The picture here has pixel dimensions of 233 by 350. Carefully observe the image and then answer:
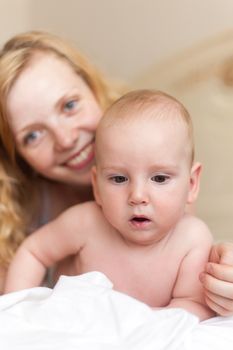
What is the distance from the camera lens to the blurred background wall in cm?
179

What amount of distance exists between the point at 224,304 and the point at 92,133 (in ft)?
1.98

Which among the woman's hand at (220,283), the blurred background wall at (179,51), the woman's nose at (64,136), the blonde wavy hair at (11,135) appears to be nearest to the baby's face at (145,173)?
the woman's hand at (220,283)

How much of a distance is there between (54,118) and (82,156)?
0.40 feet

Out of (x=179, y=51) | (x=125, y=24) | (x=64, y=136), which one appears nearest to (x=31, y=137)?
(x=64, y=136)

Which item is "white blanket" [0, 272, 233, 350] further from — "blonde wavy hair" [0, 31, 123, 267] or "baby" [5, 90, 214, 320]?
"blonde wavy hair" [0, 31, 123, 267]

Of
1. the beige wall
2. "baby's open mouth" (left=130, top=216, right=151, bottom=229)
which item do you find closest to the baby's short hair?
"baby's open mouth" (left=130, top=216, right=151, bottom=229)

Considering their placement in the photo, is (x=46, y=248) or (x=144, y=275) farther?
(x=46, y=248)

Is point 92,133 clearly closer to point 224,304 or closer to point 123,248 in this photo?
point 123,248

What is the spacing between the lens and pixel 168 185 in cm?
107

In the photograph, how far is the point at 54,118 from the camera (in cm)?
141

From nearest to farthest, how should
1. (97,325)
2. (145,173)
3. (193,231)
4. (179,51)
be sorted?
(97,325) → (145,173) → (193,231) → (179,51)

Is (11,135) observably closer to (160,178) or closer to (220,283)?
(160,178)

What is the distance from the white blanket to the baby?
153 mm

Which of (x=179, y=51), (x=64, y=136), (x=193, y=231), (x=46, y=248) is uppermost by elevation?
(x=179, y=51)
